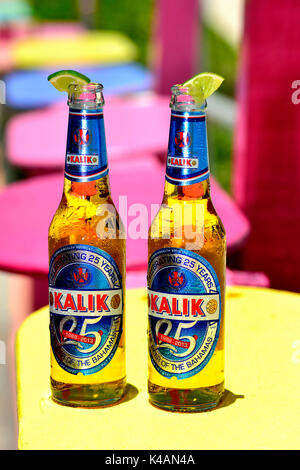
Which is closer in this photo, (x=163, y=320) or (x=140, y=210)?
(x=163, y=320)

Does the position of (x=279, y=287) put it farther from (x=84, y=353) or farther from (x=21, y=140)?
(x=21, y=140)

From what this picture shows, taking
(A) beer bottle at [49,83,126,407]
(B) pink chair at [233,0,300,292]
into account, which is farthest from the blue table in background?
(A) beer bottle at [49,83,126,407]

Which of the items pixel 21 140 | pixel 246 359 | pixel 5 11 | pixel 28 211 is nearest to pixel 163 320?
pixel 246 359

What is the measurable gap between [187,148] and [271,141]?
91 cm

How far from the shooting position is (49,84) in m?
3.98

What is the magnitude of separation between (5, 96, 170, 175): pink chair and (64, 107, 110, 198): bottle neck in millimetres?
1669

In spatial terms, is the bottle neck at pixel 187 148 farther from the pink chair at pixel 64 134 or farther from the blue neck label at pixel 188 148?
the pink chair at pixel 64 134

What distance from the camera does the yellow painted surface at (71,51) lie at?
180 inches

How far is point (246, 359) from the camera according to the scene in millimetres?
1197

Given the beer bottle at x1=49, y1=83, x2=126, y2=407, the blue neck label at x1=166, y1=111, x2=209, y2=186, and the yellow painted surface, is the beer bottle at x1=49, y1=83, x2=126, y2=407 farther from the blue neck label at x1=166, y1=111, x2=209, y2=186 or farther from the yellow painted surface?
the yellow painted surface

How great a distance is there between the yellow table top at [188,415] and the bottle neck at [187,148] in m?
0.30

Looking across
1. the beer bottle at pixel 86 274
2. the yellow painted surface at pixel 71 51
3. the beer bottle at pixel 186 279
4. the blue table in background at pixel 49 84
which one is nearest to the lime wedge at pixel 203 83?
the beer bottle at pixel 186 279

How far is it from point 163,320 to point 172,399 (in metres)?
0.11

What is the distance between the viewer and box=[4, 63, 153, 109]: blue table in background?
3748 millimetres
